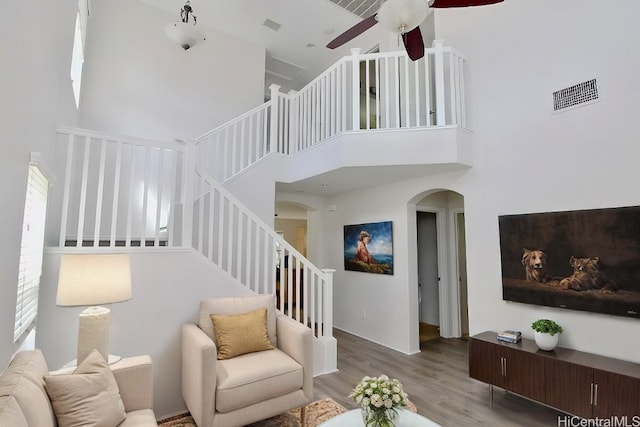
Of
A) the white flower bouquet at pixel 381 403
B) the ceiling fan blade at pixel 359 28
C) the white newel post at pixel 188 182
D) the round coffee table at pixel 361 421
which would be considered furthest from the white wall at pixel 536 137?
the white newel post at pixel 188 182

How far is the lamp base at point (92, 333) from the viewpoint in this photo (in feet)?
6.86

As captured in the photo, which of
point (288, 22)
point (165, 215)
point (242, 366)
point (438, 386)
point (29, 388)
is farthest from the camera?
point (288, 22)

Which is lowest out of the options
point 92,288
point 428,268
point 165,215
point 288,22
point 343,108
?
point 428,268

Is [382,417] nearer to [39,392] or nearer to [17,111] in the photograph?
[39,392]

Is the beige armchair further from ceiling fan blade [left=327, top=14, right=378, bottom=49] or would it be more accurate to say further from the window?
ceiling fan blade [left=327, top=14, right=378, bottom=49]

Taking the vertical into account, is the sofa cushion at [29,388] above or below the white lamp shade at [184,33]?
below

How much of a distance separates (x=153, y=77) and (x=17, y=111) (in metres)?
3.74

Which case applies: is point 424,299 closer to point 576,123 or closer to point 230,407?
point 576,123

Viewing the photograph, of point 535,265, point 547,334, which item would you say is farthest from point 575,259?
point 547,334

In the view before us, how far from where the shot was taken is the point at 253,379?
239 cm

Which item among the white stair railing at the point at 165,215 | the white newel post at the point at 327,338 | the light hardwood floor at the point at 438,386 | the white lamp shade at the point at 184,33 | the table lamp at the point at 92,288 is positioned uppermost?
the white lamp shade at the point at 184,33

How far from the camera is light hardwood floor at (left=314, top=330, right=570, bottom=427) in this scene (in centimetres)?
280

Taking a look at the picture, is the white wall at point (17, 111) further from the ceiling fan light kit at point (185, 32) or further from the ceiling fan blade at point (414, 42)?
the ceiling fan blade at point (414, 42)

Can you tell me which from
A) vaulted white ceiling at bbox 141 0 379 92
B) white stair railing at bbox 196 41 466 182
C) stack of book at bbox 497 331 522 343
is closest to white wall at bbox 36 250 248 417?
white stair railing at bbox 196 41 466 182
